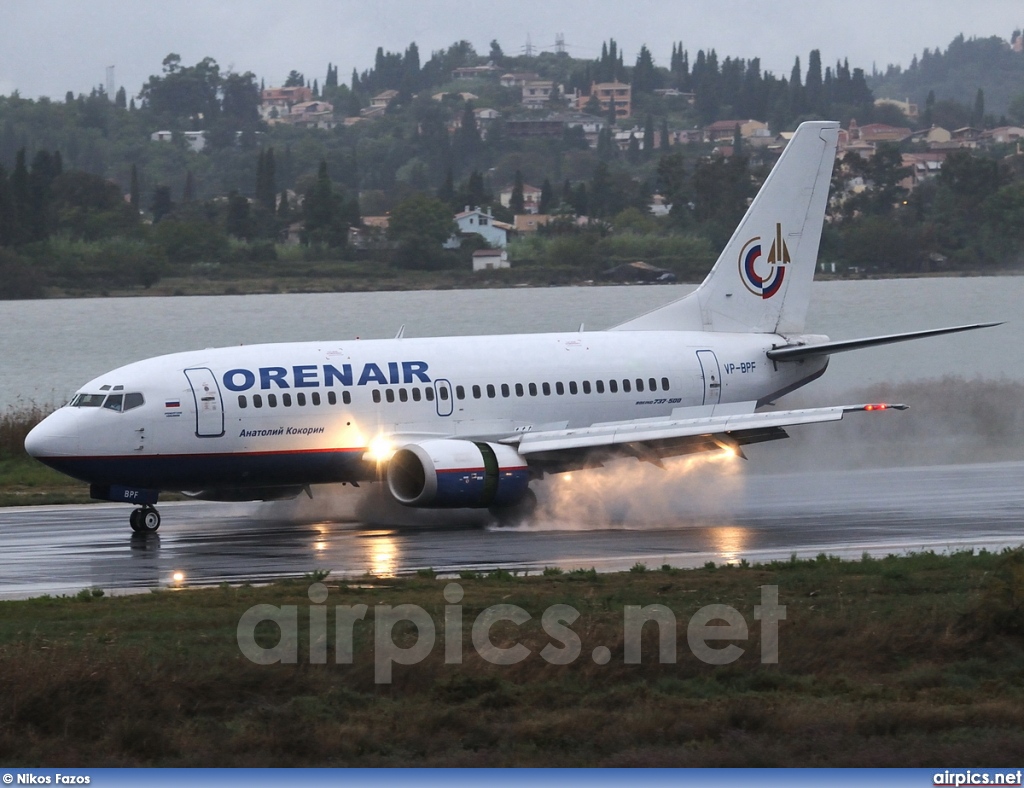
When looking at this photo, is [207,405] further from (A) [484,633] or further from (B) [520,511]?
(A) [484,633]

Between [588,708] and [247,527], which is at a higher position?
[588,708]

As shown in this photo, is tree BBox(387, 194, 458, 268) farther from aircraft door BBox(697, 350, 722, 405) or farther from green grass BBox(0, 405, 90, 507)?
aircraft door BBox(697, 350, 722, 405)

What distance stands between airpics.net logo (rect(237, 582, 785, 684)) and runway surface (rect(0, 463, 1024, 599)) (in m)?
5.52

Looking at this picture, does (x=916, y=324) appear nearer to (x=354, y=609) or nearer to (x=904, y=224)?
(x=904, y=224)

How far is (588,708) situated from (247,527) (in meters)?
19.8

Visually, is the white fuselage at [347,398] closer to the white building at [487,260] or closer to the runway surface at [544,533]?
the runway surface at [544,533]

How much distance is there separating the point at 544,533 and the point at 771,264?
39.5 ft

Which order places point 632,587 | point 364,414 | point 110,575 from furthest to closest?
1. point 364,414
2. point 110,575
3. point 632,587

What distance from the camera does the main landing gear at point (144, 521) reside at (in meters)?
34.0

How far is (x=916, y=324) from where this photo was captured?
124m

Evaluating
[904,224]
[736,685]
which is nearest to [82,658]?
[736,685]

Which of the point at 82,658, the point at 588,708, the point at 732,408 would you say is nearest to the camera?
the point at 588,708

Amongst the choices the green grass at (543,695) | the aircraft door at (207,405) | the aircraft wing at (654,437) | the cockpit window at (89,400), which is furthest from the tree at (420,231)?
the green grass at (543,695)

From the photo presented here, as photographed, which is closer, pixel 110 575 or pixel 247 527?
pixel 110 575
